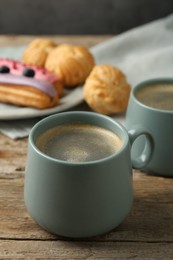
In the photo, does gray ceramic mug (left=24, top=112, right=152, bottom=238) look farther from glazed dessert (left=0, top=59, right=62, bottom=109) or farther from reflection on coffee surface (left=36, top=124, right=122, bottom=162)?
glazed dessert (left=0, top=59, right=62, bottom=109)

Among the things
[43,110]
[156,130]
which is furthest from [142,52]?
[156,130]

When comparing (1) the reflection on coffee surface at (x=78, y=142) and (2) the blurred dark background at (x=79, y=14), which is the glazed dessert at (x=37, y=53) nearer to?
(1) the reflection on coffee surface at (x=78, y=142)

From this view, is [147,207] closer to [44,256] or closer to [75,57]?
[44,256]

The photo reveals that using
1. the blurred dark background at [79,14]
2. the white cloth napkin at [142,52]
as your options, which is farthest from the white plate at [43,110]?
the blurred dark background at [79,14]

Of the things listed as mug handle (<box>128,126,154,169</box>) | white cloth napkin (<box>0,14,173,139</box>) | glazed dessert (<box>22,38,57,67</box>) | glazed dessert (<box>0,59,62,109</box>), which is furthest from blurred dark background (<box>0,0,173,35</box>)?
mug handle (<box>128,126,154,169</box>)

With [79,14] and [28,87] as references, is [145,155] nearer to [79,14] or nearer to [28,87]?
[28,87]

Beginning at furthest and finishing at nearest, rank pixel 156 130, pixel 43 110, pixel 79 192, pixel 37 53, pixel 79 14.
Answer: pixel 79 14, pixel 37 53, pixel 43 110, pixel 156 130, pixel 79 192
